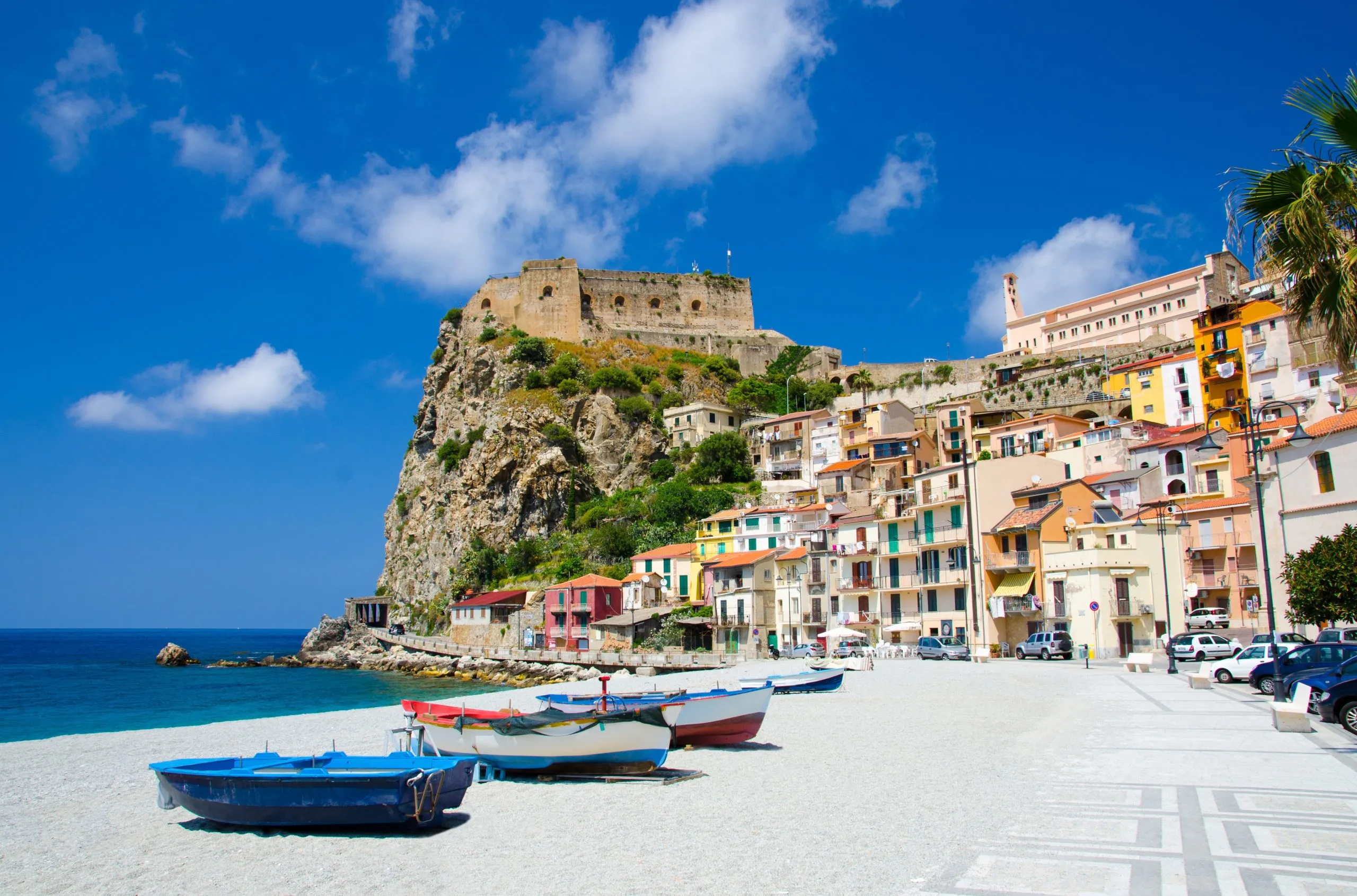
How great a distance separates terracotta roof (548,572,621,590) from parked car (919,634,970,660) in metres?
23.3

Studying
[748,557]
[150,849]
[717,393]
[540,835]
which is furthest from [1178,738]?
[717,393]

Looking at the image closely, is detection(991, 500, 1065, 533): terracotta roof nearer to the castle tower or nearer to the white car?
the white car

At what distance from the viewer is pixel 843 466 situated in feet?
203

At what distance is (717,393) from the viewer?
88500 millimetres

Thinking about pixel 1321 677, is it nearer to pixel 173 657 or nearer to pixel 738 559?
pixel 738 559

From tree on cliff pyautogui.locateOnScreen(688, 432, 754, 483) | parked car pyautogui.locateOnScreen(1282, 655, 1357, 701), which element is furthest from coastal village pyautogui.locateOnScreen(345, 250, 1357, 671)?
parked car pyautogui.locateOnScreen(1282, 655, 1357, 701)

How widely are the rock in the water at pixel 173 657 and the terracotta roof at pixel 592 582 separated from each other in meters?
46.5

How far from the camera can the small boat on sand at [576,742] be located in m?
13.7

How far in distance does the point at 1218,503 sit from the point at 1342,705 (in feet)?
90.0

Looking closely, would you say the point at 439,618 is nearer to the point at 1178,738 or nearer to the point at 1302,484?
the point at 1302,484

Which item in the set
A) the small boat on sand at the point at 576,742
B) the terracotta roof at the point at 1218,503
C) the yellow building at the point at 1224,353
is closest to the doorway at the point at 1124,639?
the terracotta roof at the point at 1218,503

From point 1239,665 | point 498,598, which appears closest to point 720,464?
point 498,598

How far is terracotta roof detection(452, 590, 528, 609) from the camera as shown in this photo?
2586 inches

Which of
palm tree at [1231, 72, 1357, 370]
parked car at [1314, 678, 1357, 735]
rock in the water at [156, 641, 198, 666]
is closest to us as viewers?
palm tree at [1231, 72, 1357, 370]
